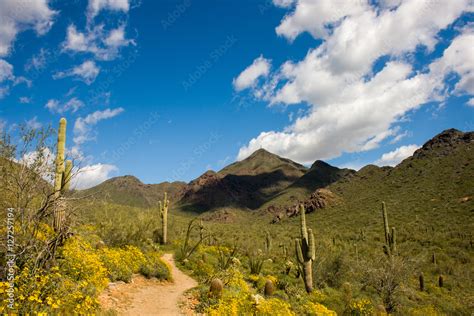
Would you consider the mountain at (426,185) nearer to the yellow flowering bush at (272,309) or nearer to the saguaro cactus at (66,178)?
the yellow flowering bush at (272,309)

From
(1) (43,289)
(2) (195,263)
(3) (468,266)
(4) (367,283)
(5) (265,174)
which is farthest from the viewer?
(5) (265,174)

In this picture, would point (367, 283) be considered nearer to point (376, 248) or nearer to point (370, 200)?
point (376, 248)

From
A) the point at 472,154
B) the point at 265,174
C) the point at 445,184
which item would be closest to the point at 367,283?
the point at 445,184

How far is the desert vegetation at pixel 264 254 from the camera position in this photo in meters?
6.73

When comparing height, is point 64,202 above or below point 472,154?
below

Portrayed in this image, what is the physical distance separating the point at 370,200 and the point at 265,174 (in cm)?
10193

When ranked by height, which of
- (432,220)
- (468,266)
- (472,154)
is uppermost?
(472,154)

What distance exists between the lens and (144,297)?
9.82 m

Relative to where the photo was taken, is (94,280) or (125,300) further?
(125,300)

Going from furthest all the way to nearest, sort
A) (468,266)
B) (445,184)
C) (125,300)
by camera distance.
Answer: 1. (445,184)
2. (468,266)
3. (125,300)

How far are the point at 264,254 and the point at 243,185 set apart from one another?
352 feet

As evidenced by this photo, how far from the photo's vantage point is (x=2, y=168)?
6734mm

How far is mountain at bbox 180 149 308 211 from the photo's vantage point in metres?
115

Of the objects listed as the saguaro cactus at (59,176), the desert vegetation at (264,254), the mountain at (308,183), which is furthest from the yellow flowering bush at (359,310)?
the mountain at (308,183)
